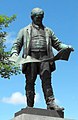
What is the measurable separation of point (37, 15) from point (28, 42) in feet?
2.42

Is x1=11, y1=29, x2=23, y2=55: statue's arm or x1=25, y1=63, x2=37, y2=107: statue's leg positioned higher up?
x1=11, y1=29, x2=23, y2=55: statue's arm

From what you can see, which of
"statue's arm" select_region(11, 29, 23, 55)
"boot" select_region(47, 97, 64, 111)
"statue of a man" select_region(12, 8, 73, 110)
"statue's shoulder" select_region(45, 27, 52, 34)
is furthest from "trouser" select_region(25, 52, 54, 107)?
"statue's shoulder" select_region(45, 27, 52, 34)

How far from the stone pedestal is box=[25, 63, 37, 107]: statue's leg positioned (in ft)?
1.84

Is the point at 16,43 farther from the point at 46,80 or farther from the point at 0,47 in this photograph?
the point at 0,47

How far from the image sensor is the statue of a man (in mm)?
8922

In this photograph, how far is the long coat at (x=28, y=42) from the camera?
9.11m

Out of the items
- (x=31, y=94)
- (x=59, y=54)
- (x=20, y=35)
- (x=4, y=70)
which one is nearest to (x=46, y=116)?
(x=31, y=94)

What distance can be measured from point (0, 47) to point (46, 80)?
13.4 m

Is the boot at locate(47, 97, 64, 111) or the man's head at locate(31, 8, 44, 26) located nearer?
the boot at locate(47, 97, 64, 111)

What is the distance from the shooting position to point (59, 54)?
893 cm

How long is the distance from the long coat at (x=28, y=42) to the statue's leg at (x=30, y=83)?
0.17 metres

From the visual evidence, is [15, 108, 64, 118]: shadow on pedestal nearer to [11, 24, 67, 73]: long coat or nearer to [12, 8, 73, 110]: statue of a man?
[12, 8, 73, 110]: statue of a man

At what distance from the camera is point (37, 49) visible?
909cm

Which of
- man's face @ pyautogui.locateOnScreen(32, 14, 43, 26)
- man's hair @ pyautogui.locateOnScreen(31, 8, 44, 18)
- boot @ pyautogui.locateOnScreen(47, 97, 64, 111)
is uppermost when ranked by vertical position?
man's hair @ pyautogui.locateOnScreen(31, 8, 44, 18)
